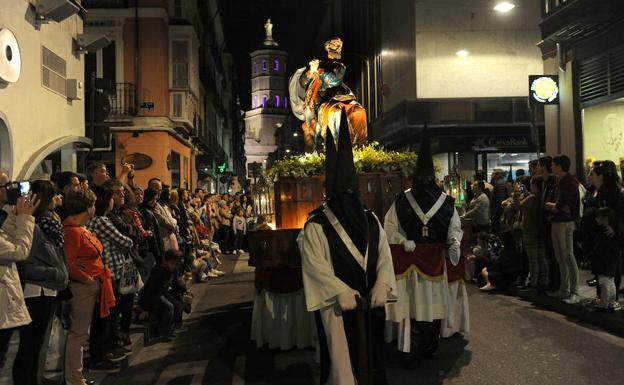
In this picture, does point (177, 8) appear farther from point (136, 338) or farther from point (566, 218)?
point (136, 338)

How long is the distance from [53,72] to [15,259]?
1033cm

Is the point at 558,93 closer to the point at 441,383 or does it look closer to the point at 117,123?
the point at 441,383

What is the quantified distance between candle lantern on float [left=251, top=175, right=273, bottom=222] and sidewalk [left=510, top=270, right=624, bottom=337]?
4.53 metres

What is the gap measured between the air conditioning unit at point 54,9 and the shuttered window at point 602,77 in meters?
11.3

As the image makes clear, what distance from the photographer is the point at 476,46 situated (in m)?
23.1

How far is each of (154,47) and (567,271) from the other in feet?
67.2

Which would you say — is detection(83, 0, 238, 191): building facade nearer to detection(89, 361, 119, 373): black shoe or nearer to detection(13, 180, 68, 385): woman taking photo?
detection(89, 361, 119, 373): black shoe

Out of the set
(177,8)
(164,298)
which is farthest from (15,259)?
(177,8)

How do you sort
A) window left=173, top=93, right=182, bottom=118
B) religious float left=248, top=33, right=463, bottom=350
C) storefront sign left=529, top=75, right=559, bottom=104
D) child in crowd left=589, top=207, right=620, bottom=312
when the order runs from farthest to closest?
window left=173, top=93, right=182, bottom=118 < storefront sign left=529, top=75, right=559, bottom=104 < child in crowd left=589, top=207, right=620, bottom=312 < religious float left=248, top=33, right=463, bottom=350

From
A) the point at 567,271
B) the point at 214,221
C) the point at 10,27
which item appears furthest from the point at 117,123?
the point at 567,271

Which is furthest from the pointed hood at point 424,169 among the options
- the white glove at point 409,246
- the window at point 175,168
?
the window at point 175,168

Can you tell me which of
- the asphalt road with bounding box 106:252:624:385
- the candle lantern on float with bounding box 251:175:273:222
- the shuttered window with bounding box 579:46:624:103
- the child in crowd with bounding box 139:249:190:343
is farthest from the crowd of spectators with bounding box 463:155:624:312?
the child in crowd with bounding box 139:249:190:343

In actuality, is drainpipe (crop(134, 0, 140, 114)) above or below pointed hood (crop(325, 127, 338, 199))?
above

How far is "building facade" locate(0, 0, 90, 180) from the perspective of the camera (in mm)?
11453
